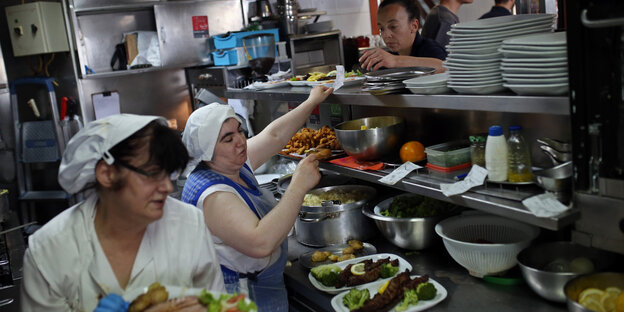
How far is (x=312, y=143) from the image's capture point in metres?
3.58

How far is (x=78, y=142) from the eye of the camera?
197 centimetres

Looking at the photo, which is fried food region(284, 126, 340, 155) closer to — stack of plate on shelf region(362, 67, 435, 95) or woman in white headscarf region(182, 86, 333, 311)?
woman in white headscarf region(182, 86, 333, 311)

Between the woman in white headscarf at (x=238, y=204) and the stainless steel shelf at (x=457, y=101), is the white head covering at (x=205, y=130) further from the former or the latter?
the stainless steel shelf at (x=457, y=101)

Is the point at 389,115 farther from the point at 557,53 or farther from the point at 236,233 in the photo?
the point at 557,53

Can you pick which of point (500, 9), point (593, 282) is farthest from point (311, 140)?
point (500, 9)

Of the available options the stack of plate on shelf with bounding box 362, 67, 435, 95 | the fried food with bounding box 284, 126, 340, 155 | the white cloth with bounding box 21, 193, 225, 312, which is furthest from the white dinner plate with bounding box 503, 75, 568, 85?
the fried food with bounding box 284, 126, 340, 155

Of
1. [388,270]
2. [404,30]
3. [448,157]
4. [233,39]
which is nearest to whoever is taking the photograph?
[448,157]

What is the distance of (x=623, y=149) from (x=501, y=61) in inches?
21.5

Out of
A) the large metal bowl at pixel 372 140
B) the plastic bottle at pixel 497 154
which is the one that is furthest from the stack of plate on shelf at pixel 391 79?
the plastic bottle at pixel 497 154

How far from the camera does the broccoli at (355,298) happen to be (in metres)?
2.44

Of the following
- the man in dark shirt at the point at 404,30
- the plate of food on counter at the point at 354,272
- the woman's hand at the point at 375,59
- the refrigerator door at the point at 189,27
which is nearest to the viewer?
the plate of food on counter at the point at 354,272

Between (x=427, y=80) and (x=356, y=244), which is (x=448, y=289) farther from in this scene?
(x=427, y=80)

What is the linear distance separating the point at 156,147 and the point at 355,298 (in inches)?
40.8

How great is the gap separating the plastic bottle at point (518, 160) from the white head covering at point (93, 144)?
1348mm
